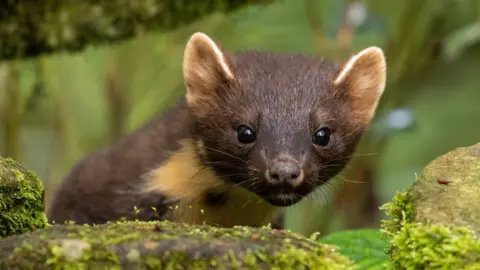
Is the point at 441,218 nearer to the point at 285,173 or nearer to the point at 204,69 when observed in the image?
the point at 285,173

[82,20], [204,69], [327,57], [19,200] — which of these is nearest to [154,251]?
[19,200]

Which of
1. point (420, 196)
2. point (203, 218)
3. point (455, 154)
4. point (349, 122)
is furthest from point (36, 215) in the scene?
point (349, 122)

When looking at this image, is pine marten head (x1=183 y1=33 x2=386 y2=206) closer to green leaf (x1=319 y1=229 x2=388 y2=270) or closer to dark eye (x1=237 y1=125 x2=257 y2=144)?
dark eye (x1=237 y1=125 x2=257 y2=144)

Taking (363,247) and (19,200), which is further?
(363,247)

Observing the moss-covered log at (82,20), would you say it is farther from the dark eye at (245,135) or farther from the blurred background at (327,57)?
the dark eye at (245,135)

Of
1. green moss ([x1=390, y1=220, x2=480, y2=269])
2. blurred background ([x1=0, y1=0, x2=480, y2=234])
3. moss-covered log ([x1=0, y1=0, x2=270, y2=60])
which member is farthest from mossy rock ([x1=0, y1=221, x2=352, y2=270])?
moss-covered log ([x1=0, y1=0, x2=270, y2=60])

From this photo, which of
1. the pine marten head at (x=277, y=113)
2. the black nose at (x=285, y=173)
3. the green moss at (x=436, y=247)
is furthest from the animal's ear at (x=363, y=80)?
the green moss at (x=436, y=247)
